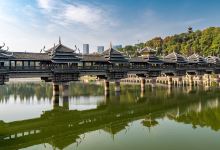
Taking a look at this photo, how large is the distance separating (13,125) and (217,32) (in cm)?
11621

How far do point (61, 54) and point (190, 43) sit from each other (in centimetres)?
10169

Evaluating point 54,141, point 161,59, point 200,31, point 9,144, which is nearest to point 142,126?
point 54,141

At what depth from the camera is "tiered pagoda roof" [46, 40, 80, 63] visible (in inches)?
1810

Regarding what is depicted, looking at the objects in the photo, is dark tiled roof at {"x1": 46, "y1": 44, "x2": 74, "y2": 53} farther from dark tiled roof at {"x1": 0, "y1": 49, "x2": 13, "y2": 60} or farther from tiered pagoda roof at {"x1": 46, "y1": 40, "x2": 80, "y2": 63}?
dark tiled roof at {"x1": 0, "y1": 49, "x2": 13, "y2": 60}

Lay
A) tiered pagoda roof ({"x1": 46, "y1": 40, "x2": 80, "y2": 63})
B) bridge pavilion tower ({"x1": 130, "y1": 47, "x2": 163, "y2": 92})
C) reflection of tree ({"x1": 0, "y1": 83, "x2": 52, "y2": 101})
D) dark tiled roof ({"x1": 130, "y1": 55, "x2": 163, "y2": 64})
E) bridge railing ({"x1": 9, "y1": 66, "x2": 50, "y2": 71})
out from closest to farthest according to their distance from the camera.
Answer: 1. bridge railing ({"x1": 9, "y1": 66, "x2": 50, "y2": 71})
2. tiered pagoda roof ({"x1": 46, "y1": 40, "x2": 80, "y2": 63})
3. reflection of tree ({"x1": 0, "y1": 83, "x2": 52, "y2": 101})
4. bridge pavilion tower ({"x1": 130, "y1": 47, "x2": 163, "y2": 92})
5. dark tiled roof ({"x1": 130, "y1": 55, "x2": 163, "y2": 64})

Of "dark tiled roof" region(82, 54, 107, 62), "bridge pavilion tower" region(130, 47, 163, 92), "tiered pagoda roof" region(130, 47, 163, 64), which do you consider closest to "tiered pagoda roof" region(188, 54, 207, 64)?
"bridge pavilion tower" region(130, 47, 163, 92)

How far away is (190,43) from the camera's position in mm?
135375

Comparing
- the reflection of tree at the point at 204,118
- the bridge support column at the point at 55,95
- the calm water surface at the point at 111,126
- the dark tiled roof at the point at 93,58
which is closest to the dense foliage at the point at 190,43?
the dark tiled roof at the point at 93,58

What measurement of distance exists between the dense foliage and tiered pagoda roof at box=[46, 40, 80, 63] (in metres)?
63.6

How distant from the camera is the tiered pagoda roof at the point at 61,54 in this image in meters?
46.0

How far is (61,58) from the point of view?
46.5 m

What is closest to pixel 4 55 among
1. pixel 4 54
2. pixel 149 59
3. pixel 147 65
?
pixel 4 54

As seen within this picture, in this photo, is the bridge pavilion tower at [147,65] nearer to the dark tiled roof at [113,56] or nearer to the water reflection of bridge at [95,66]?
the water reflection of bridge at [95,66]

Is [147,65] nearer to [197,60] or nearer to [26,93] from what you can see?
[197,60]
